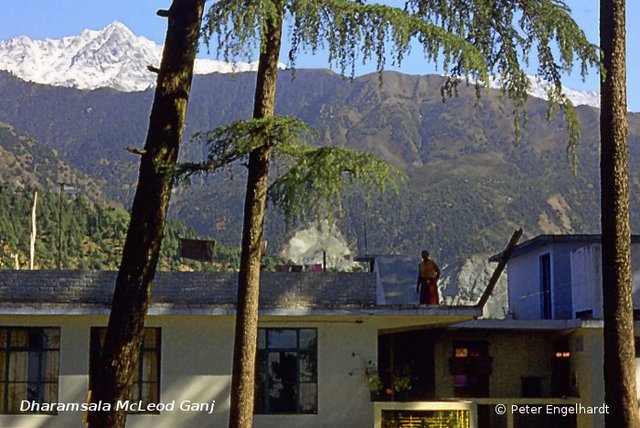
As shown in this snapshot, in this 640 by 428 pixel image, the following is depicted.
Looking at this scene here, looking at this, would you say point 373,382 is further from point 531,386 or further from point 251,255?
point 531,386

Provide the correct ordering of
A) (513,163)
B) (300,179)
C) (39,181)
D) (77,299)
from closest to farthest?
(300,179) → (77,299) → (39,181) → (513,163)


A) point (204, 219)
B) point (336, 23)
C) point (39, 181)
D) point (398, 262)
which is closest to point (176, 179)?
point (336, 23)

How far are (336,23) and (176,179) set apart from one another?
8.21 feet

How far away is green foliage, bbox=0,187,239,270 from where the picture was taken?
6206 centimetres

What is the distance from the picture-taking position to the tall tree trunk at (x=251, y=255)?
14531 millimetres

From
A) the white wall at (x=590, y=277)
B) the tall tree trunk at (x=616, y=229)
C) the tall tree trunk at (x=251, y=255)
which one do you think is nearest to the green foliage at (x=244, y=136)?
the tall tree trunk at (x=251, y=255)

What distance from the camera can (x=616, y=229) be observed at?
14.4 metres

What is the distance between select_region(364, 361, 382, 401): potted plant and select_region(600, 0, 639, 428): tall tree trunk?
6.67 m

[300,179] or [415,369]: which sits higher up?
[300,179]

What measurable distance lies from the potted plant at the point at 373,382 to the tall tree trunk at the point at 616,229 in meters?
6.67

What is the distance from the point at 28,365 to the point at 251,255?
7.63 metres

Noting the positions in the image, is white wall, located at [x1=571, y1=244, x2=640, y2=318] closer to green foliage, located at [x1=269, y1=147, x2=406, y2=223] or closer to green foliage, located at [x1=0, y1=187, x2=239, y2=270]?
green foliage, located at [x1=269, y1=147, x2=406, y2=223]

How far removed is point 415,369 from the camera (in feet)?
85.8

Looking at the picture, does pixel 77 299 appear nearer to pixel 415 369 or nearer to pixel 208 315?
pixel 208 315
